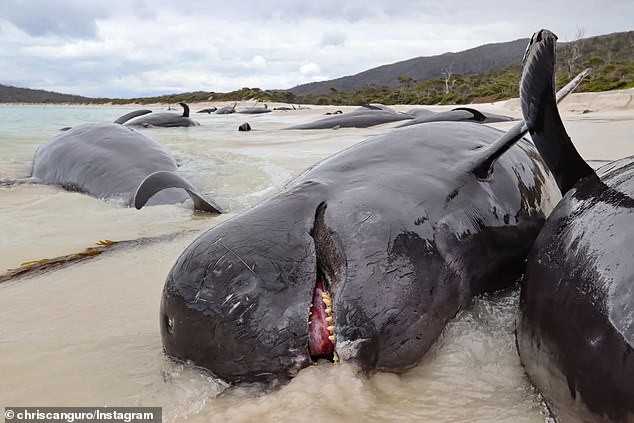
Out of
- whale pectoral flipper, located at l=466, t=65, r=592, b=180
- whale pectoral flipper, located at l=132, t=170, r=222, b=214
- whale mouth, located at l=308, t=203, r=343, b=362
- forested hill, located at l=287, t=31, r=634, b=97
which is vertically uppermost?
forested hill, located at l=287, t=31, r=634, b=97

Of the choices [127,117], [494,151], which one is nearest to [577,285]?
[494,151]

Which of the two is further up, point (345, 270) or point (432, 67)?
point (432, 67)

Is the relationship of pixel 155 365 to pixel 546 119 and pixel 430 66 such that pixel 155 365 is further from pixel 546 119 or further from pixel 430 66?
pixel 430 66

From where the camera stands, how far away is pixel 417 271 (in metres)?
1.97

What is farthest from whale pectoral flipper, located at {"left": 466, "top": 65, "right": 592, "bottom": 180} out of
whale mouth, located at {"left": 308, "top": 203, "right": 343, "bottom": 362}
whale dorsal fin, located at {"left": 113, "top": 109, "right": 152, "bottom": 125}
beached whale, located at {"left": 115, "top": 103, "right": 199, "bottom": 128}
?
whale dorsal fin, located at {"left": 113, "top": 109, "right": 152, "bottom": 125}

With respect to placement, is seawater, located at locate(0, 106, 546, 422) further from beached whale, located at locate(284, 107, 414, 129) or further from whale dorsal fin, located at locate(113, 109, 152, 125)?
whale dorsal fin, located at locate(113, 109, 152, 125)

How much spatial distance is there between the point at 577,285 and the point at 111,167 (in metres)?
5.44

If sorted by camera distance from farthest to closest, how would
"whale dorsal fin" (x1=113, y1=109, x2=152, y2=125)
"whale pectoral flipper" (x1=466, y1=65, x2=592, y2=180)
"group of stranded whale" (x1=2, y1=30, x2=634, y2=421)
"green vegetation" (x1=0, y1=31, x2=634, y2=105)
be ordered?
"green vegetation" (x1=0, y1=31, x2=634, y2=105), "whale dorsal fin" (x1=113, y1=109, x2=152, y2=125), "whale pectoral flipper" (x1=466, y1=65, x2=592, y2=180), "group of stranded whale" (x1=2, y1=30, x2=634, y2=421)

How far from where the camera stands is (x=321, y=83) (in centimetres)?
9931

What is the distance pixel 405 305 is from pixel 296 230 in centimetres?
43

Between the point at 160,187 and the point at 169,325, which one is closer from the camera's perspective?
the point at 169,325

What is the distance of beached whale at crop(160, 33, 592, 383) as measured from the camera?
6.01 feet

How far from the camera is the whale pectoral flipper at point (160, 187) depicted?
183 inches

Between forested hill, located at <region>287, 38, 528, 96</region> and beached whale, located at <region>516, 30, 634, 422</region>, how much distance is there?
85561 millimetres
